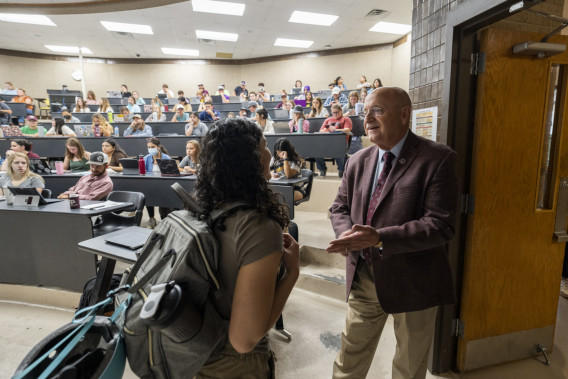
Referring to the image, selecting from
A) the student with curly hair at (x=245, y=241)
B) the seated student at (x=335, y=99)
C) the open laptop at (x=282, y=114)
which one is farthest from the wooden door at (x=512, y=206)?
the open laptop at (x=282, y=114)

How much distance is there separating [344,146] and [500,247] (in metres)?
2.82

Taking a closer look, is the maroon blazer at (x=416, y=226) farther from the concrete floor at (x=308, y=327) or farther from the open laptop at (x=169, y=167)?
the open laptop at (x=169, y=167)

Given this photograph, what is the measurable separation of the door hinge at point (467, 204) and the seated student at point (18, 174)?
3677 millimetres

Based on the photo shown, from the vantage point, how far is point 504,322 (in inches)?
69.3

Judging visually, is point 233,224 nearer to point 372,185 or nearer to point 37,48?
point 372,185

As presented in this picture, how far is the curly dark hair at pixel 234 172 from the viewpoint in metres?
0.76

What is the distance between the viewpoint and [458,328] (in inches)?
68.2

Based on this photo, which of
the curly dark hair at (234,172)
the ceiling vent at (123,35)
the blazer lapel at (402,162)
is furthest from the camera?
the ceiling vent at (123,35)

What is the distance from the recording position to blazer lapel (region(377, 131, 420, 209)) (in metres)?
1.23

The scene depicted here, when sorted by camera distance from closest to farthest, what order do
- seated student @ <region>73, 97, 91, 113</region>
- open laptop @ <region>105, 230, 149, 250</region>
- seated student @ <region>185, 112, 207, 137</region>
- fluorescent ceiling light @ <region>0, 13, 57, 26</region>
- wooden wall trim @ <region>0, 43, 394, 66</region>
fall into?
open laptop @ <region>105, 230, 149, 250</region>, seated student @ <region>185, 112, 207, 137</region>, fluorescent ceiling light @ <region>0, 13, 57, 26</region>, seated student @ <region>73, 97, 91, 113</region>, wooden wall trim @ <region>0, 43, 394, 66</region>

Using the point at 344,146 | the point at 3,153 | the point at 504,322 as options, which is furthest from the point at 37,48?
the point at 504,322

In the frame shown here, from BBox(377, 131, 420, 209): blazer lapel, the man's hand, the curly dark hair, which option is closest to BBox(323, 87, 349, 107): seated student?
BBox(377, 131, 420, 209): blazer lapel

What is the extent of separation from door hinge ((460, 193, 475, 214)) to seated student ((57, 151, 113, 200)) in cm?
323

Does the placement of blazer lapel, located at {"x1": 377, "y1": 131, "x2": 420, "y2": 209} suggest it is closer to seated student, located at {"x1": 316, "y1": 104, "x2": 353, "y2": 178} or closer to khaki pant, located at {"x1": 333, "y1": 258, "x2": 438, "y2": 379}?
khaki pant, located at {"x1": 333, "y1": 258, "x2": 438, "y2": 379}
